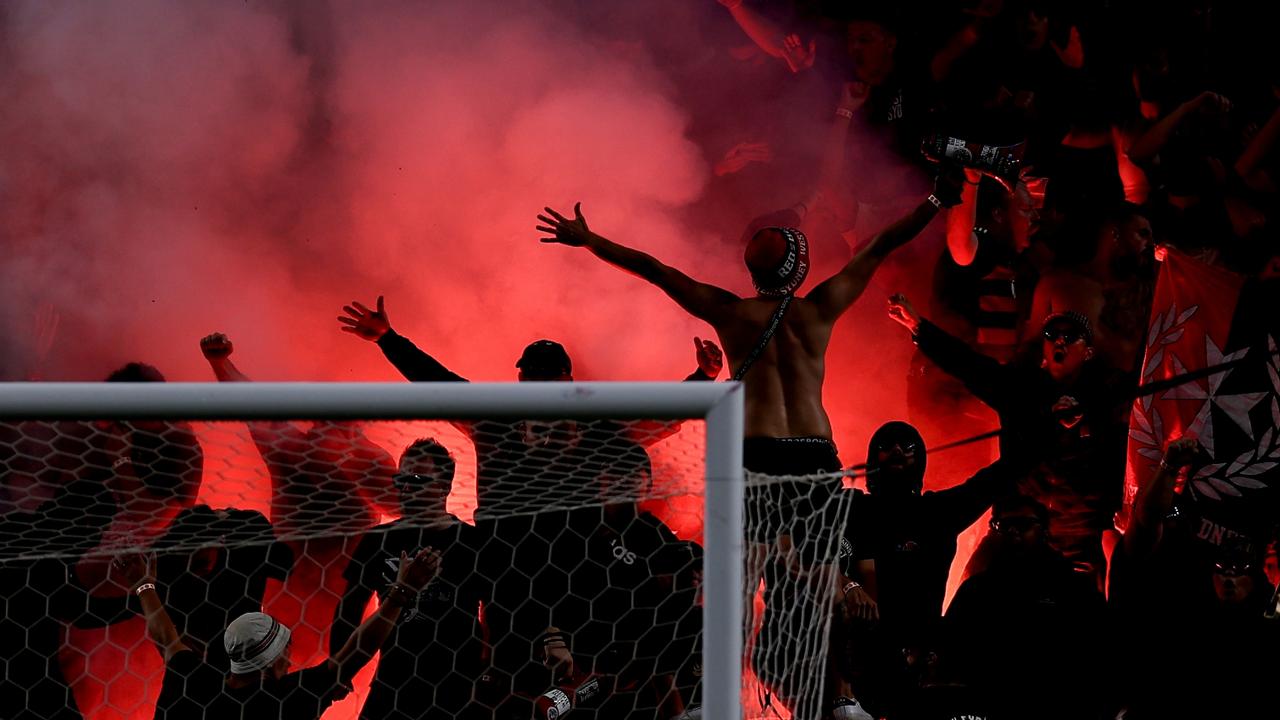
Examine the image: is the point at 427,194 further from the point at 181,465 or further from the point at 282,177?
the point at 181,465

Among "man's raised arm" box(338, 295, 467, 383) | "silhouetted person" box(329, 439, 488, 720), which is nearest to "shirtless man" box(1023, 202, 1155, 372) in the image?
"man's raised arm" box(338, 295, 467, 383)

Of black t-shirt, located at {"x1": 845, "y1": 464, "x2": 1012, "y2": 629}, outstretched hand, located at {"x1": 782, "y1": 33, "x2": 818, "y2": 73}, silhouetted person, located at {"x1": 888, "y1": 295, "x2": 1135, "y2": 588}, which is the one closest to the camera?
black t-shirt, located at {"x1": 845, "y1": 464, "x2": 1012, "y2": 629}

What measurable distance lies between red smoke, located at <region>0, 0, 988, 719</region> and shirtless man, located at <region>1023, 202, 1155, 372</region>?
0.49 m

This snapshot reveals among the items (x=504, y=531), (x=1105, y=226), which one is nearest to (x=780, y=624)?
(x=504, y=531)

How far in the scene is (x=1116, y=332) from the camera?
4.30 m

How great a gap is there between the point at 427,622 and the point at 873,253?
1.75 meters

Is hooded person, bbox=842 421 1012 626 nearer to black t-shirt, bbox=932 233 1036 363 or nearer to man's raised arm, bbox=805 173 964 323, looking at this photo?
man's raised arm, bbox=805 173 964 323

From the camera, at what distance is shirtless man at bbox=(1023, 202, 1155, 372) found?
14.1 ft

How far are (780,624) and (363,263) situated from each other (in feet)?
7.96

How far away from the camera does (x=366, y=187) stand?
4.50m

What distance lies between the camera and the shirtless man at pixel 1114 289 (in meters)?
4.29

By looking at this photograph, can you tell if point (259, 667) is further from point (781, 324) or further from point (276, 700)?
point (781, 324)

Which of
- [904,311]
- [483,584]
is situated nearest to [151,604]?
[483,584]

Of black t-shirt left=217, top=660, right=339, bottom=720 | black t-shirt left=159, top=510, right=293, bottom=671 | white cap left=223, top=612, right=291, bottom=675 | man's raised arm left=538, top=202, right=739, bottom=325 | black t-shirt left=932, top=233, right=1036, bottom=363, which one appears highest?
black t-shirt left=932, top=233, right=1036, bottom=363
